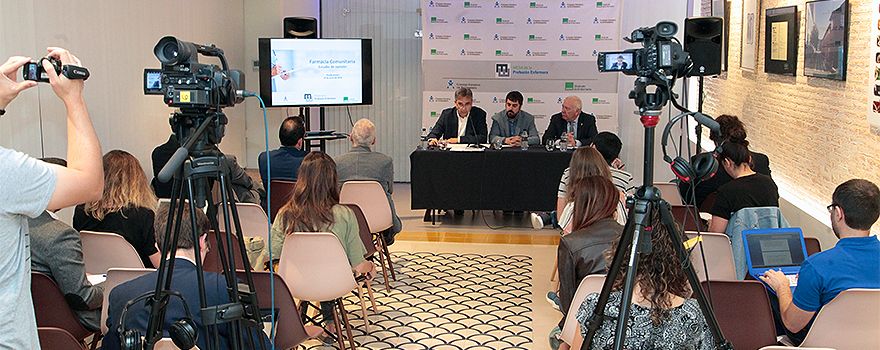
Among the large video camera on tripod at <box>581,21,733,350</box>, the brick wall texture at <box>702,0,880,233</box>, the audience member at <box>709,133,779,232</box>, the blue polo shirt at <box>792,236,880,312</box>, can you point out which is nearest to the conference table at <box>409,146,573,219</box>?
the brick wall texture at <box>702,0,880,233</box>

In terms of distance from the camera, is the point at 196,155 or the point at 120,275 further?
the point at 120,275

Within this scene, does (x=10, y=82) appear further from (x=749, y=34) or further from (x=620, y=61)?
(x=749, y=34)

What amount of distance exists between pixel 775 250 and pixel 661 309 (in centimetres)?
136

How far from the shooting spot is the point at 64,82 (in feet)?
5.42

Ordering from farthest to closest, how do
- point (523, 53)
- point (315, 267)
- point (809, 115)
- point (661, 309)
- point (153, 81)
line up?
point (523, 53) → point (809, 115) → point (315, 267) → point (661, 309) → point (153, 81)

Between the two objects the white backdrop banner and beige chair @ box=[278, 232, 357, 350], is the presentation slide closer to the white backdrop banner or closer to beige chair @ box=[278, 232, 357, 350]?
the white backdrop banner

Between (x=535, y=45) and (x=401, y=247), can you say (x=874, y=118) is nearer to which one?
(x=401, y=247)

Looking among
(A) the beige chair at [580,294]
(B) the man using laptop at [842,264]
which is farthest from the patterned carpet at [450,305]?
(B) the man using laptop at [842,264]

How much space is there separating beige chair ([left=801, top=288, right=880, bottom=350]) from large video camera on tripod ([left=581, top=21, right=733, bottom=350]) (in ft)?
2.24

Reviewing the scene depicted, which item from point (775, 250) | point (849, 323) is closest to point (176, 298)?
point (849, 323)

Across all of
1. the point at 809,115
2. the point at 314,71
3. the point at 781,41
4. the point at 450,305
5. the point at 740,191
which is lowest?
the point at 450,305

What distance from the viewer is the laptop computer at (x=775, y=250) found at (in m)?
3.06

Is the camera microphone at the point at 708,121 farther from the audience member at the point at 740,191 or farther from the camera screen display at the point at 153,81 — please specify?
→ the audience member at the point at 740,191

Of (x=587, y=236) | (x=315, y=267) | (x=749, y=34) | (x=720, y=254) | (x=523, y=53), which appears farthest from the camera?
(x=523, y=53)
